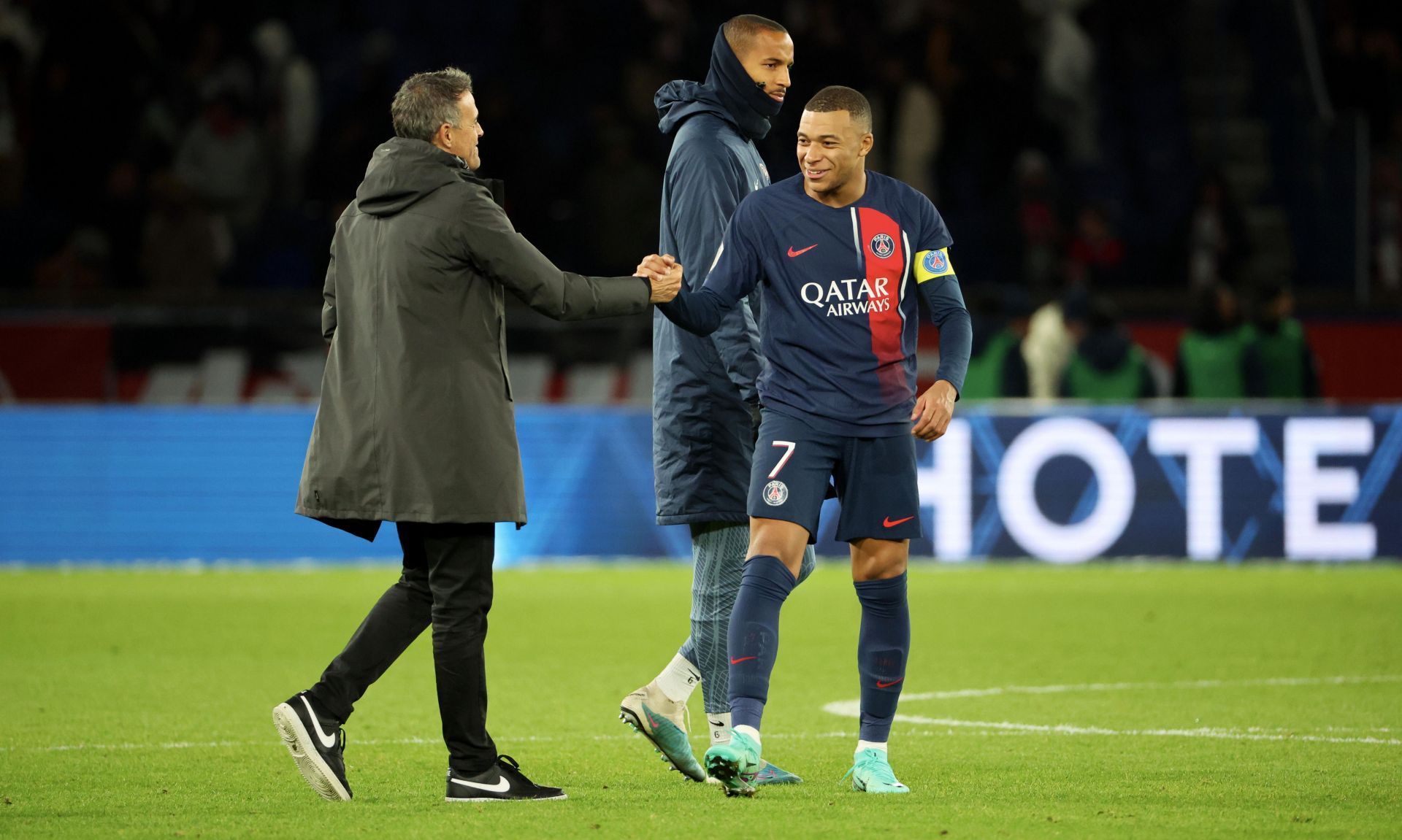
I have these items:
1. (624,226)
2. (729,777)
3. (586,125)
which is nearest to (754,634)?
(729,777)

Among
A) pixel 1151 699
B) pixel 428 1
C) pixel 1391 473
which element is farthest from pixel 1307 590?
pixel 428 1

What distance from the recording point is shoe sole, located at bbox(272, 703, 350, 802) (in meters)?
5.90

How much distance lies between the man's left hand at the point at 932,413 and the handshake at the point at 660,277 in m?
0.78

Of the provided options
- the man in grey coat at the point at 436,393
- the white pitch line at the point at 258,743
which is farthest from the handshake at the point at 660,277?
the white pitch line at the point at 258,743

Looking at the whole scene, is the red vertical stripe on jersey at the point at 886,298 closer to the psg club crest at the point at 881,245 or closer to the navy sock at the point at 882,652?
the psg club crest at the point at 881,245

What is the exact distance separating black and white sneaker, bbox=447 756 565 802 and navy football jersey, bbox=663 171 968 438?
4.22 feet

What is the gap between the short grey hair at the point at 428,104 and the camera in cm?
598

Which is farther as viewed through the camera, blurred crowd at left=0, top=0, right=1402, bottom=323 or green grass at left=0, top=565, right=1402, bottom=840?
blurred crowd at left=0, top=0, right=1402, bottom=323

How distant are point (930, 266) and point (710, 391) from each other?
791 millimetres

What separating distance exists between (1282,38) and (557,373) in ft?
27.7

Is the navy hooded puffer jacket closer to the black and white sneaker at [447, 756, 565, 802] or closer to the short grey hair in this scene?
the short grey hair

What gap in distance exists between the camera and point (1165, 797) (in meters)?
6.04

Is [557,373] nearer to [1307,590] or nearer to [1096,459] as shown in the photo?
[1096,459]

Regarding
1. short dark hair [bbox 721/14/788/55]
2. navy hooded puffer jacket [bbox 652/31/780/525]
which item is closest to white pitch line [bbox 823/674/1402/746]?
navy hooded puffer jacket [bbox 652/31/780/525]
